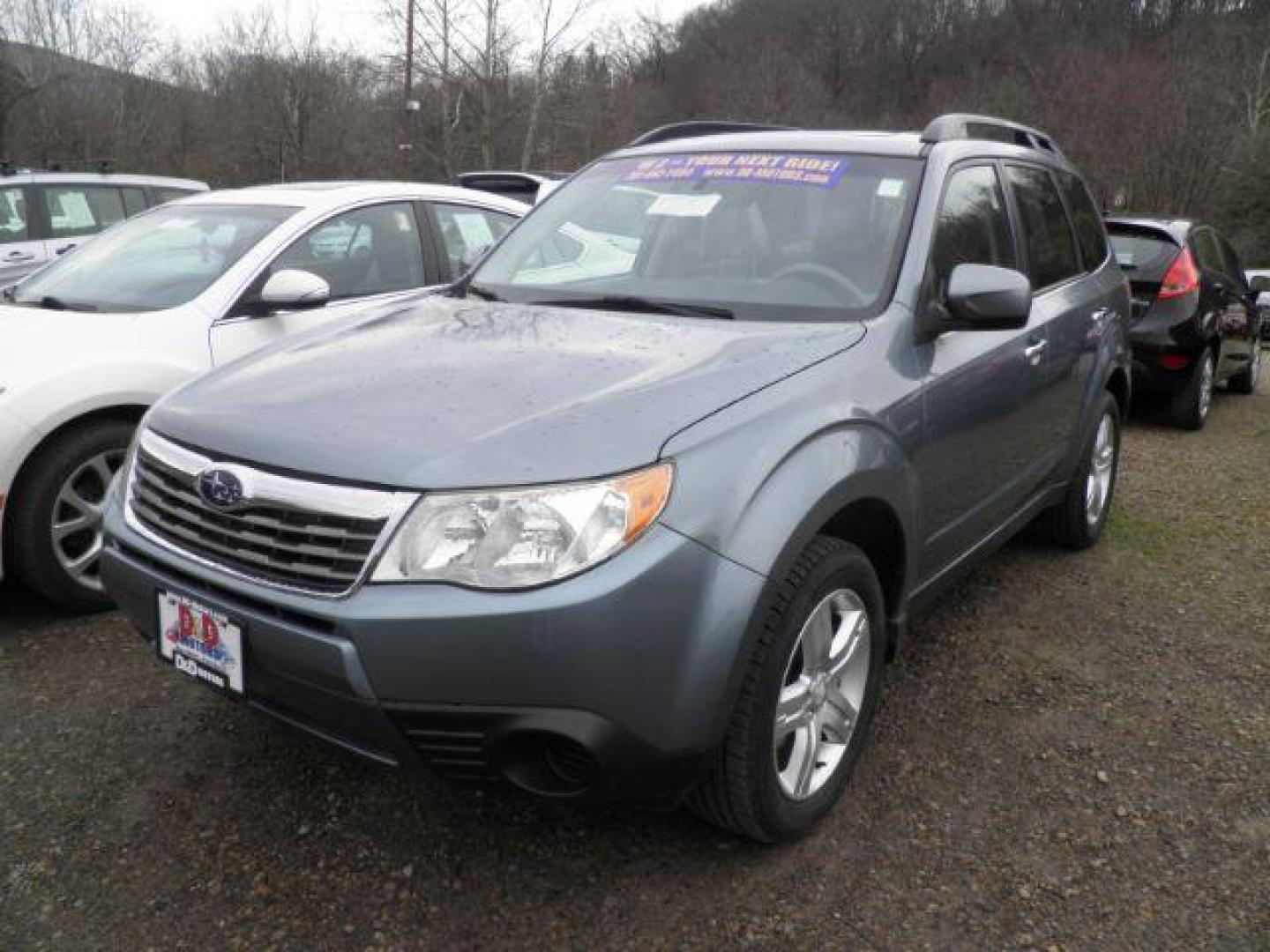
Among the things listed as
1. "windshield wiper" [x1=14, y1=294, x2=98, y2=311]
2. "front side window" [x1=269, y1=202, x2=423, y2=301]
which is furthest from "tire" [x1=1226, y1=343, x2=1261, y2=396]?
"windshield wiper" [x1=14, y1=294, x2=98, y2=311]

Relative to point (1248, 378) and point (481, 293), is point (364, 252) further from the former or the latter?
point (1248, 378)

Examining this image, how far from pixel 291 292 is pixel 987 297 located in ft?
8.56

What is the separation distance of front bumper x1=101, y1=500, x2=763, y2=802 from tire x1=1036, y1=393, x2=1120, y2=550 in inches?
110

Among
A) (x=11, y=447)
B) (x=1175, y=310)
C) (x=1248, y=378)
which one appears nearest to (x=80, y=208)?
(x=11, y=447)

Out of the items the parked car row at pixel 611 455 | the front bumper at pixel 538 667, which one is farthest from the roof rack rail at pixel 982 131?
the front bumper at pixel 538 667

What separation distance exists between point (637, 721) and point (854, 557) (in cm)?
75

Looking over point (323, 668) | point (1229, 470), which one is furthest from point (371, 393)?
point (1229, 470)

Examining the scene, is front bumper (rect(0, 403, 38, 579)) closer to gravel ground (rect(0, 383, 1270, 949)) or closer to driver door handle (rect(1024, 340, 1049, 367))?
gravel ground (rect(0, 383, 1270, 949))

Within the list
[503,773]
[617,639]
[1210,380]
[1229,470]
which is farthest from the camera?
[1210,380]

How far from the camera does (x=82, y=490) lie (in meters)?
3.54

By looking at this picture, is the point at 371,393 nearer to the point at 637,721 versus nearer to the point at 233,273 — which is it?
the point at 637,721

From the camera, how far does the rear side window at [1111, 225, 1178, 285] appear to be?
23.1 feet

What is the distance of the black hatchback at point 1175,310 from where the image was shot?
6.96 meters

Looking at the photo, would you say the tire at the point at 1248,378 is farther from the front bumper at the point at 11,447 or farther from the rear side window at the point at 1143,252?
the front bumper at the point at 11,447
